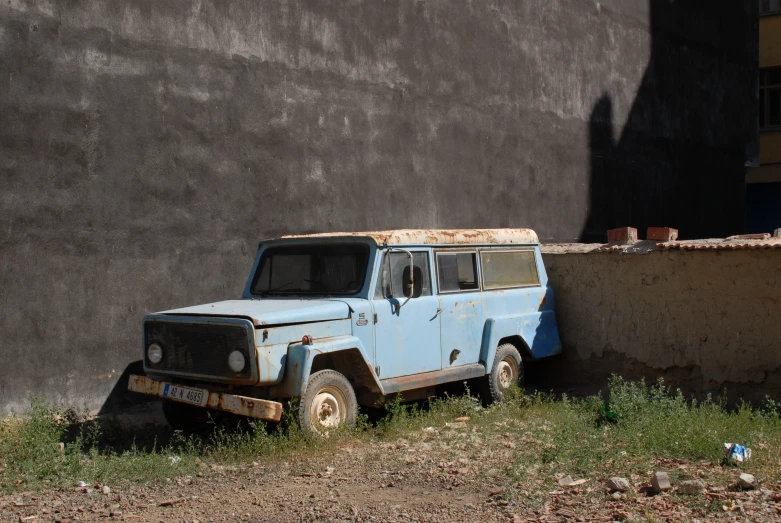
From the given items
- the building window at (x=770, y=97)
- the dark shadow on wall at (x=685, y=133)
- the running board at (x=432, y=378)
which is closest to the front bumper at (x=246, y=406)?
the running board at (x=432, y=378)

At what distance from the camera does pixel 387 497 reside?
6133 millimetres

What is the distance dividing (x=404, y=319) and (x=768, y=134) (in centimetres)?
1995

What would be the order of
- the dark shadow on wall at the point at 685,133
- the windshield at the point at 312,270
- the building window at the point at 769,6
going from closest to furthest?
the windshield at the point at 312,270 < the dark shadow on wall at the point at 685,133 < the building window at the point at 769,6

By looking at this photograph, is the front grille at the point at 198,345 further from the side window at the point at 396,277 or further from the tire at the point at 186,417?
the side window at the point at 396,277

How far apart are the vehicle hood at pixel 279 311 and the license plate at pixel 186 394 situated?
638mm

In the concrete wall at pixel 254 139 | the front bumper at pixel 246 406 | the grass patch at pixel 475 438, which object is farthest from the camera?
the concrete wall at pixel 254 139

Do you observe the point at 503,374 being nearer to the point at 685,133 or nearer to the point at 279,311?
the point at 279,311

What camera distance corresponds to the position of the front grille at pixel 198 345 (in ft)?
24.0

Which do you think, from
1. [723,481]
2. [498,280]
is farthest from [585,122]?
[723,481]

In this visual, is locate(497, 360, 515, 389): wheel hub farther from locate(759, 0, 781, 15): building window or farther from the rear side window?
locate(759, 0, 781, 15): building window

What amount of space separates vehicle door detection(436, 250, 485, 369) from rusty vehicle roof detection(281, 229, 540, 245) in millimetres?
136

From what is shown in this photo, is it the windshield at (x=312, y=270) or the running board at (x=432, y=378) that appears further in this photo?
the windshield at (x=312, y=270)

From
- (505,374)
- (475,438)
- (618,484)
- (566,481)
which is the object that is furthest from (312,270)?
(618,484)

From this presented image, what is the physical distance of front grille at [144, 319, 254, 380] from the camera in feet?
24.0
